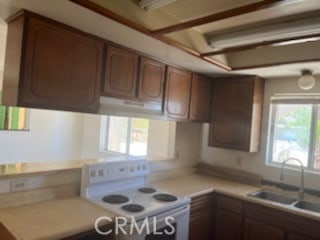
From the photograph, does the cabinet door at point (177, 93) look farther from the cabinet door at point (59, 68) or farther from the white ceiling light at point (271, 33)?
the cabinet door at point (59, 68)

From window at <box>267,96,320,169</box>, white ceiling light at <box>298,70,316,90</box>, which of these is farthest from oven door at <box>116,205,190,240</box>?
white ceiling light at <box>298,70,316,90</box>

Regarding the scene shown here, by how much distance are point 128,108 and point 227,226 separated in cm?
158

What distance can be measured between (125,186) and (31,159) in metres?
3.05

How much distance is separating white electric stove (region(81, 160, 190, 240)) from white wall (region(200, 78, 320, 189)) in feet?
3.88

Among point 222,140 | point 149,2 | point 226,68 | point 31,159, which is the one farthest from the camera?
point 31,159

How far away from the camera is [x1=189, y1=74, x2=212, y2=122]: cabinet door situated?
9.61 feet

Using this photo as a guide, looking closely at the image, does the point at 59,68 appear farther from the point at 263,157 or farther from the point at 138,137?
the point at 138,137

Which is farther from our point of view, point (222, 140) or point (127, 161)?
point (222, 140)

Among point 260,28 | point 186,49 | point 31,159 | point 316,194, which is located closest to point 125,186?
point 186,49

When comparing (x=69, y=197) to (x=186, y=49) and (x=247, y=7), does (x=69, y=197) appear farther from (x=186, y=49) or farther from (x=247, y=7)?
(x=247, y=7)

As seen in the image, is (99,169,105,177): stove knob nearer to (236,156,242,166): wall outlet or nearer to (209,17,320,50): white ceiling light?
(209,17,320,50): white ceiling light

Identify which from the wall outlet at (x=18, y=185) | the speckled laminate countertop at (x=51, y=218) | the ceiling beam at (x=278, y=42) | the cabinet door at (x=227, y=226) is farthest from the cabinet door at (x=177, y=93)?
the wall outlet at (x=18, y=185)

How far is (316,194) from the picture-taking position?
2604 millimetres

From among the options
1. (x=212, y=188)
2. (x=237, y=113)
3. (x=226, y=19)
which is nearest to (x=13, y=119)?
(x=212, y=188)
